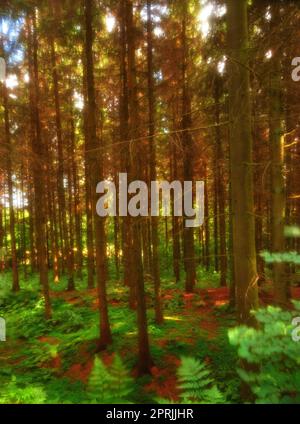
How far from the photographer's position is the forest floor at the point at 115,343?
27.9ft

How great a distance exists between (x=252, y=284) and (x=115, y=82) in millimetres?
11935

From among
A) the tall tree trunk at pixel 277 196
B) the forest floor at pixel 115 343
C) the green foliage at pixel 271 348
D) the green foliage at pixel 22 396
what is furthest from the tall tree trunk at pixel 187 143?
A: the green foliage at pixel 271 348

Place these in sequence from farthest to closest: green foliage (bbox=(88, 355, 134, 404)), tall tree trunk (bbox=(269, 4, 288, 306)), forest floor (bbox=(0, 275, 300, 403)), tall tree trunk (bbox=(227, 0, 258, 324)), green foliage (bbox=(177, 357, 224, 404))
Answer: forest floor (bbox=(0, 275, 300, 403))
tall tree trunk (bbox=(269, 4, 288, 306))
tall tree trunk (bbox=(227, 0, 258, 324))
green foliage (bbox=(88, 355, 134, 404))
green foliage (bbox=(177, 357, 224, 404))

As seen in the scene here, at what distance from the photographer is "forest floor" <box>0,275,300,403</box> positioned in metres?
8.50

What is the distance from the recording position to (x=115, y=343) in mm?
10727

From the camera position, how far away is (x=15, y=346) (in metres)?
12.6

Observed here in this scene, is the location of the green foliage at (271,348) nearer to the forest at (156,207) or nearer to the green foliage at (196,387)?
the forest at (156,207)

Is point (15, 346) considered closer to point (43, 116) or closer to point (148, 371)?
point (148, 371)

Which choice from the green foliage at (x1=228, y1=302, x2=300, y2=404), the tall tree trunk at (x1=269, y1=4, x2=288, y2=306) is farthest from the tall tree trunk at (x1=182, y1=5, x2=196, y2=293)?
the green foliage at (x1=228, y1=302, x2=300, y2=404)

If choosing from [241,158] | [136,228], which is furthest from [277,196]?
[136,228]

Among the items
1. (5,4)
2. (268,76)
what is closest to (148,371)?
(268,76)

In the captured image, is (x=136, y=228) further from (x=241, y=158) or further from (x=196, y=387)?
(x=196, y=387)

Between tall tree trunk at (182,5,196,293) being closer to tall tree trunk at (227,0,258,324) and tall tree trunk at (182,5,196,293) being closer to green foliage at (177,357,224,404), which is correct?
tall tree trunk at (227,0,258,324)
